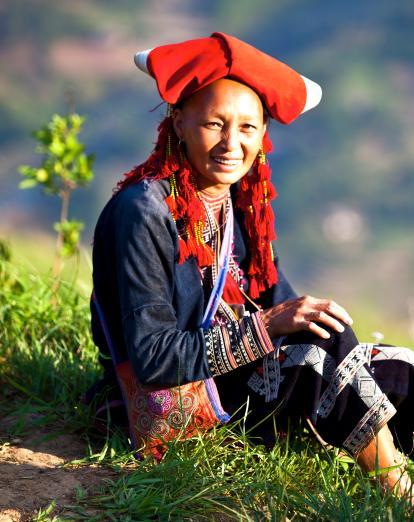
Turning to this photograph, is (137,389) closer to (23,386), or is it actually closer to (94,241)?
(94,241)

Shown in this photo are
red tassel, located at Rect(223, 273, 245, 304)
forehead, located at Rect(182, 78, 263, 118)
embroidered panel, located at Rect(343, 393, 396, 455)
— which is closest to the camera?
embroidered panel, located at Rect(343, 393, 396, 455)

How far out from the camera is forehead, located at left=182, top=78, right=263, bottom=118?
3023 mm

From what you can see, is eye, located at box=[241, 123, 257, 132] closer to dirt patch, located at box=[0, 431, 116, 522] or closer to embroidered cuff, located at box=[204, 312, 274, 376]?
embroidered cuff, located at box=[204, 312, 274, 376]

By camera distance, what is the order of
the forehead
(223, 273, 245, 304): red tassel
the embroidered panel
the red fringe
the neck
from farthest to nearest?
(223, 273, 245, 304): red tassel
the neck
the red fringe
the forehead
the embroidered panel

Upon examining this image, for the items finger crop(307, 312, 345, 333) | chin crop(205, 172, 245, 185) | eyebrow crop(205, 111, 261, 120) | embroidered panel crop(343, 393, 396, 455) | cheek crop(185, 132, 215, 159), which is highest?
eyebrow crop(205, 111, 261, 120)

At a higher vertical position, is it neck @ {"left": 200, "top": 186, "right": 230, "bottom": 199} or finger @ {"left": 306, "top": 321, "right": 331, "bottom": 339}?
neck @ {"left": 200, "top": 186, "right": 230, "bottom": 199}

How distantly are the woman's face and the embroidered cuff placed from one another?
1.82 feet

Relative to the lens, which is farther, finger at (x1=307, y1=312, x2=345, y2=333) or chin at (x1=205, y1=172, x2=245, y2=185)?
chin at (x1=205, y1=172, x2=245, y2=185)

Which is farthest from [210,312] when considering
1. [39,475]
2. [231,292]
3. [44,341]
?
[44,341]

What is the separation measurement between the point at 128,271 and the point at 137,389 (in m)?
0.45

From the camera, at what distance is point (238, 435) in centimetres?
317

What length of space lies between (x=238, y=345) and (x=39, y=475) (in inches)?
33.2

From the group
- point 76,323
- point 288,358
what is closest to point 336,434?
point 288,358

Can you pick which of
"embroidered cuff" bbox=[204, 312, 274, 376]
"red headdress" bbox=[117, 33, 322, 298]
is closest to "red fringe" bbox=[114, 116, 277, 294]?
"red headdress" bbox=[117, 33, 322, 298]
